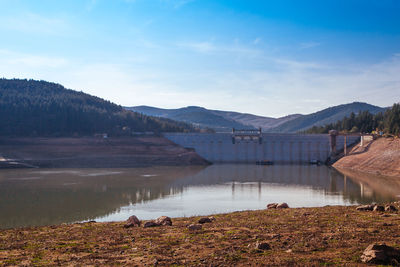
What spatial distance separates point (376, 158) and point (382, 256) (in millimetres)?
65241

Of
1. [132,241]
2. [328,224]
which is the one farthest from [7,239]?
[328,224]

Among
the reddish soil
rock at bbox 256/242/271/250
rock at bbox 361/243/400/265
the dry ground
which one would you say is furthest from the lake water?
the reddish soil

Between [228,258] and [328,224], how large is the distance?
7549mm

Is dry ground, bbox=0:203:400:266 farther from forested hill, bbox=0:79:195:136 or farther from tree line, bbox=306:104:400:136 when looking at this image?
forested hill, bbox=0:79:195:136

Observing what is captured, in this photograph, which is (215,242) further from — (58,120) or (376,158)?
(58,120)

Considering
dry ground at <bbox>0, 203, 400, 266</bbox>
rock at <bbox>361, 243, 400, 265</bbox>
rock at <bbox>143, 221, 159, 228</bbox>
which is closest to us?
rock at <bbox>361, 243, 400, 265</bbox>

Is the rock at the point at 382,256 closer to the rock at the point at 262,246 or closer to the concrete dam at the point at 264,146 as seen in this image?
the rock at the point at 262,246

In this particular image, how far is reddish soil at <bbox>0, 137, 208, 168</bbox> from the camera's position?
258 feet

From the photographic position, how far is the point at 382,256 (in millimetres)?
11500

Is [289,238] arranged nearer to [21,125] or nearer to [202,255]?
[202,255]

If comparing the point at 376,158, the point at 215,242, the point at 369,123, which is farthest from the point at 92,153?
the point at 369,123

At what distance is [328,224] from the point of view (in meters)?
18.4

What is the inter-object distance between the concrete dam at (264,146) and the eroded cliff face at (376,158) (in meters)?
8.42

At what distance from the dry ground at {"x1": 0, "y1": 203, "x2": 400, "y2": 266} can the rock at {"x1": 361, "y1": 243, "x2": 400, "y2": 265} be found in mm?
389
